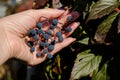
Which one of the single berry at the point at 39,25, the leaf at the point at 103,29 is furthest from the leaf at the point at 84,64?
the single berry at the point at 39,25

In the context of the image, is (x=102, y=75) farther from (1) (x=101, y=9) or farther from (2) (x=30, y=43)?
(2) (x=30, y=43)

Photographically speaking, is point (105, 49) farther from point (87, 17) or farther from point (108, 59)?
point (87, 17)

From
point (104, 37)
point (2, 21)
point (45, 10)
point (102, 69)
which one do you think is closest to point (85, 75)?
point (102, 69)

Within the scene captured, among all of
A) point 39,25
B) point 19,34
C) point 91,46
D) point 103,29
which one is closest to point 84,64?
point 91,46

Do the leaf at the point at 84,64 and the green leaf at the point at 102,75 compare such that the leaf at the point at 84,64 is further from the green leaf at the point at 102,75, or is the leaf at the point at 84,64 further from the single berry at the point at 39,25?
the single berry at the point at 39,25

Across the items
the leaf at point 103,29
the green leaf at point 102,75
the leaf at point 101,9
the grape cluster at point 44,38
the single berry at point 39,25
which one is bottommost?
the green leaf at point 102,75

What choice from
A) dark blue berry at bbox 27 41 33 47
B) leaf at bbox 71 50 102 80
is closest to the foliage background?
leaf at bbox 71 50 102 80

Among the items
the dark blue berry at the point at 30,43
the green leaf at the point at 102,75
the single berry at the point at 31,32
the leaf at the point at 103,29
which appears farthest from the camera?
the dark blue berry at the point at 30,43
